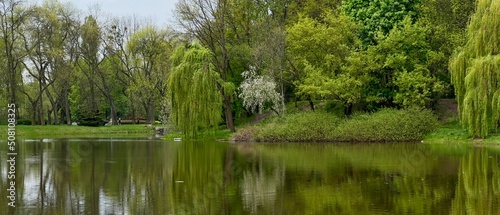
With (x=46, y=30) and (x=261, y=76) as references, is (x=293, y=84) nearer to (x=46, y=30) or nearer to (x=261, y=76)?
(x=261, y=76)

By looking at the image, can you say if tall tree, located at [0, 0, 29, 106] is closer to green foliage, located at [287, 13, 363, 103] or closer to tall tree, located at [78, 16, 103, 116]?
tall tree, located at [78, 16, 103, 116]

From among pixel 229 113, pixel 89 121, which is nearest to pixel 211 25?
pixel 229 113

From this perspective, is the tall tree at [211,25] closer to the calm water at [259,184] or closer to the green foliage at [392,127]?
the green foliage at [392,127]

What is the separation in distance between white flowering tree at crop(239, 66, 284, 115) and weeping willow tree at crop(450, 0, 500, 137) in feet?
47.7

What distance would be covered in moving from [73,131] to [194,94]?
23750mm

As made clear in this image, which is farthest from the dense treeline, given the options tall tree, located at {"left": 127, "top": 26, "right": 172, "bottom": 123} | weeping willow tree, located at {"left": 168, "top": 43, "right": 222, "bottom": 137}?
tall tree, located at {"left": 127, "top": 26, "right": 172, "bottom": 123}

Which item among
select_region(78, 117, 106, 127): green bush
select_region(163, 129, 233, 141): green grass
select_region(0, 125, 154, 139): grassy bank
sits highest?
select_region(78, 117, 106, 127): green bush

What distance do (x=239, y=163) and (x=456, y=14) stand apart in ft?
85.5

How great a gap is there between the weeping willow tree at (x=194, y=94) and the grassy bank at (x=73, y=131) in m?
15.0

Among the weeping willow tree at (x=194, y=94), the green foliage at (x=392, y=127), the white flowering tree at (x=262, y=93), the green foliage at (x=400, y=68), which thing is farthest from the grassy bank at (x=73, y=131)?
the green foliage at (x=392, y=127)

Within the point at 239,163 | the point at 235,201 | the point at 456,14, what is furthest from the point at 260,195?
the point at 456,14

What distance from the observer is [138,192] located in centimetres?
1502

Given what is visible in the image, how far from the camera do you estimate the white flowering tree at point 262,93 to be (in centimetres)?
4253

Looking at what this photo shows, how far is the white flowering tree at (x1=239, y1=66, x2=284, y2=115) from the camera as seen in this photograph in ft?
140
